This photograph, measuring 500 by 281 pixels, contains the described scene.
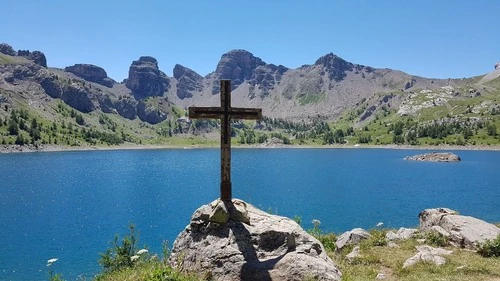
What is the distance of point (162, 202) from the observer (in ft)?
307

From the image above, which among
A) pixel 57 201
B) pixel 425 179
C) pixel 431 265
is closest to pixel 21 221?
pixel 57 201

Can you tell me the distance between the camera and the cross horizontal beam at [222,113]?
64.2 ft

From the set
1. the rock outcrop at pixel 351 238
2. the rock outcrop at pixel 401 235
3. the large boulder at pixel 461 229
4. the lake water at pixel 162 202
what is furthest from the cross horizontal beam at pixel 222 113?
the lake water at pixel 162 202

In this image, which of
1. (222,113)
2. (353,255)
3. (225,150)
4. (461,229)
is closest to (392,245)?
(353,255)

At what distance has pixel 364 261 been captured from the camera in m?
22.2

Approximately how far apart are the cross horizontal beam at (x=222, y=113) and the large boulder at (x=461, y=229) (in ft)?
50.3

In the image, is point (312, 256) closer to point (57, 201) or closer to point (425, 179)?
point (57, 201)

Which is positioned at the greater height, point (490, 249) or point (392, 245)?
point (490, 249)

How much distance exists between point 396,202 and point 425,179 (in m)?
52.5

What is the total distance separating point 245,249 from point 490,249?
46.5 ft

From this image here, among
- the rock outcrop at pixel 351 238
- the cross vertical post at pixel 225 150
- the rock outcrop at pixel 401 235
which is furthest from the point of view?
the rock outcrop at pixel 401 235

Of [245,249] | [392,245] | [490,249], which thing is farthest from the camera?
[392,245]

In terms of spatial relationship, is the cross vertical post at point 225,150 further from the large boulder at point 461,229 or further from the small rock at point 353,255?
the large boulder at point 461,229

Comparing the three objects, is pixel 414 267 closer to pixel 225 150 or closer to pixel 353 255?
pixel 353 255
